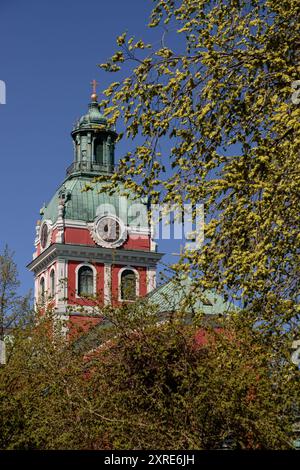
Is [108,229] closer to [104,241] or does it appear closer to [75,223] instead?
[104,241]

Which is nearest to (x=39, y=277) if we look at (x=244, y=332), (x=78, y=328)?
(x=78, y=328)

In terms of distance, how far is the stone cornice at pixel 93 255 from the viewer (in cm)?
5131

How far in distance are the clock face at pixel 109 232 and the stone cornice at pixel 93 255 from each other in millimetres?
566

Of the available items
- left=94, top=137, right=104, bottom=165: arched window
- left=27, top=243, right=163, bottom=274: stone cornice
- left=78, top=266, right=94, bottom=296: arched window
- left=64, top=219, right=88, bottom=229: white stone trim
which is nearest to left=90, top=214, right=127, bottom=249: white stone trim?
left=27, top=243, right=163, bottom=274: stone cornice

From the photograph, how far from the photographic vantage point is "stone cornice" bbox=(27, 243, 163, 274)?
51312mm

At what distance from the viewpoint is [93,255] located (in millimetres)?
51312

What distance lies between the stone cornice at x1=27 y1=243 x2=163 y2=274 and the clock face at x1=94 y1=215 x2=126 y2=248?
0.57 meters

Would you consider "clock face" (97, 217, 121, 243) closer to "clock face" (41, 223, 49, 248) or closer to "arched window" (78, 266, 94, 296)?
"arched window" (78, 266, 94, 296)

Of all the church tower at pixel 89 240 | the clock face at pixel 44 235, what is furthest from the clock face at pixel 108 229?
the clock face at pixel 44 235

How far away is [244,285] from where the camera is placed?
39.3 feet

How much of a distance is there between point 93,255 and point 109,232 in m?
1.89

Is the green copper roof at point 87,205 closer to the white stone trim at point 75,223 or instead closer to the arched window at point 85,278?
the white stone trim at point 75,223

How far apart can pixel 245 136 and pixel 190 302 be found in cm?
261

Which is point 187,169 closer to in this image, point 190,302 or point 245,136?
point 245,136
